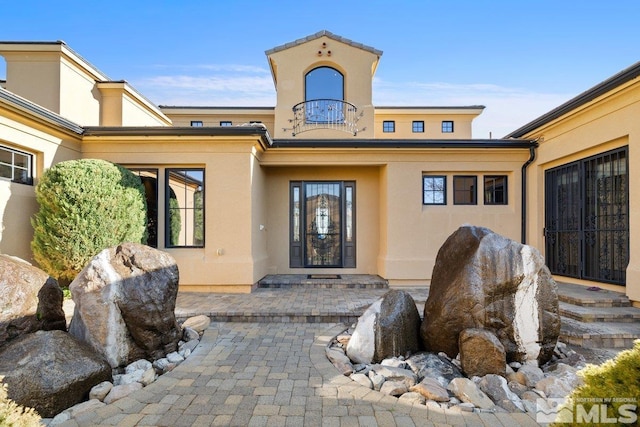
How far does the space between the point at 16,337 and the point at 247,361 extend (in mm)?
2482

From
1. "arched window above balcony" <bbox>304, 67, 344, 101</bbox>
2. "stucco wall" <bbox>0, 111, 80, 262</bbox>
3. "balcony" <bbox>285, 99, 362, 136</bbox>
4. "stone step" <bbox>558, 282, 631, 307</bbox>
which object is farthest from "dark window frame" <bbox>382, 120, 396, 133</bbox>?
"stucco wall" <bbox>0, 111, 80, 262</bbox>

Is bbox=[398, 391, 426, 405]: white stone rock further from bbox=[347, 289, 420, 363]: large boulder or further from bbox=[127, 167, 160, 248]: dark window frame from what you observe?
bbox=[127, 167, 160, 248]: dark window frame

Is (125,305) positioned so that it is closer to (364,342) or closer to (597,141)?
(364,342)

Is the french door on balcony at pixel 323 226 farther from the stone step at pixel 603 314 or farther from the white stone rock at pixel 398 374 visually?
the white stone rock at pixel 398 374

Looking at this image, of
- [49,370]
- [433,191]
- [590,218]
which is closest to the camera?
[49,370]

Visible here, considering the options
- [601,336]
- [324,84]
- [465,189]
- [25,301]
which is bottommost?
[601,336]

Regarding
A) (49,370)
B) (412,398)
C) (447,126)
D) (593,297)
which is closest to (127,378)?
(49,370)

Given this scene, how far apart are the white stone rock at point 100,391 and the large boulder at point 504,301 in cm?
377

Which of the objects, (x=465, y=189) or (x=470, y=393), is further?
(x=465, y=189)

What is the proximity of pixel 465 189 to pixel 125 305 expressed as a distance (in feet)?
26.6

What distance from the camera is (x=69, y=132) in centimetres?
717

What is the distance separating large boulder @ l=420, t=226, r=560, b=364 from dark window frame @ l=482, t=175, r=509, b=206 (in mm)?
4988

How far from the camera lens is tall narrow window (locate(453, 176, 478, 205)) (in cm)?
879

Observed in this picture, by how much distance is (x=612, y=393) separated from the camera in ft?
5.73
